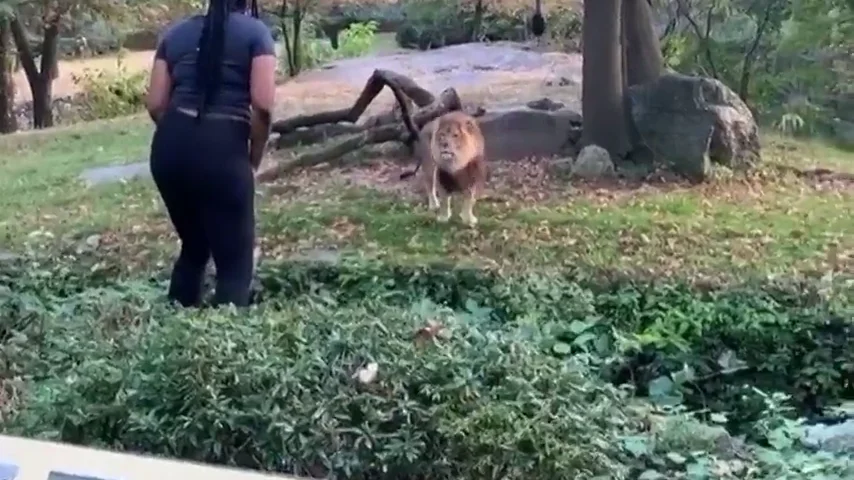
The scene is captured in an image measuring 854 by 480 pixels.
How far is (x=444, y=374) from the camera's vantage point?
7.01 ft

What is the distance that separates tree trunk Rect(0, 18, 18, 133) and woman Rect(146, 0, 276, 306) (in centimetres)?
37

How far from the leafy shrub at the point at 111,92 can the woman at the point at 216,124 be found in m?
→ 0.09

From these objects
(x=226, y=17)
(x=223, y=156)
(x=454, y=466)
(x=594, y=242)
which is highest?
(x=226, y=17)

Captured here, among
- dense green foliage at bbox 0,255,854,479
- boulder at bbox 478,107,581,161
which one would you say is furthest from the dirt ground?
boulder at bbox 478,107,581,161

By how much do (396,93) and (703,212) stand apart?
2.10 ft

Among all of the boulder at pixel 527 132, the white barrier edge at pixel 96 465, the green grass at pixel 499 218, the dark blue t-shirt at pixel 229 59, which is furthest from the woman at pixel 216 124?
the white barrier edge at pixel 96 465

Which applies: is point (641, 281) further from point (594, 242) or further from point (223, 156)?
point (223, 156)

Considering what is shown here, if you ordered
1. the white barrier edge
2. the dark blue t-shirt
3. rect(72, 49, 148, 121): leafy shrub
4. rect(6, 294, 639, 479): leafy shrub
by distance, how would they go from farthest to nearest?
rect(72, 49, 148, 121): leafy shrub → the dark blue t-shirt → rect(6, 294, 639, 479): leafy shrub → the white barrier edge

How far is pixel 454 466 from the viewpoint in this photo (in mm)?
2045

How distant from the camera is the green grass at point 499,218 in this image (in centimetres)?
244

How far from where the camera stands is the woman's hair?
7.82ft

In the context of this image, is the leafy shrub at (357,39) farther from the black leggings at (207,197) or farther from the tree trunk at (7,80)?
the tree trunk at (7,80)

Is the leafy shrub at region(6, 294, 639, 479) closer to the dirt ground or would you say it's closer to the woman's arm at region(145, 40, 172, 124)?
the woman's arm at region(145, 40, 172, 124)

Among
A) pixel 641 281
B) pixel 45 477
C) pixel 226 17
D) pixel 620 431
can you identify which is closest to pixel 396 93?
pixel 226 17
